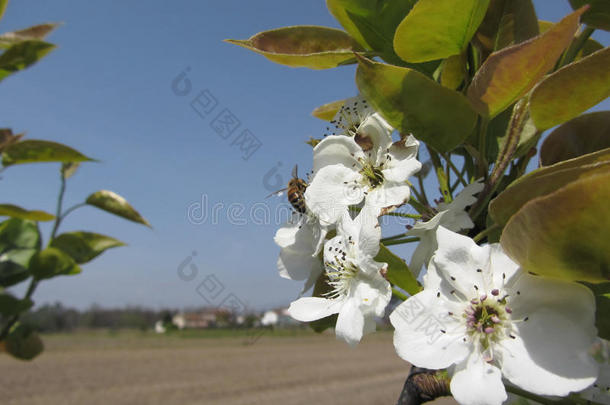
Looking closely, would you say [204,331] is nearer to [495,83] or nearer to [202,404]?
[202,404]

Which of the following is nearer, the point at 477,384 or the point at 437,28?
the point at 477,384

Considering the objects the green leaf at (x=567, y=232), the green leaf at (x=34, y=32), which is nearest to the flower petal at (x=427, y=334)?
the green leaf at (x=567, y=232)

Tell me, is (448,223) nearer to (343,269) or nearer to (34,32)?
(343,269)

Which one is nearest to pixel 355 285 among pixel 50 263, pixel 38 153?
pixel 50 263

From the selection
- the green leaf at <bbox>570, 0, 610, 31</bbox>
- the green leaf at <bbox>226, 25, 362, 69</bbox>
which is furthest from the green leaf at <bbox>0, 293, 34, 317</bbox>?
the green leaf at <bbox>570, 0, 610, 31</bbox>

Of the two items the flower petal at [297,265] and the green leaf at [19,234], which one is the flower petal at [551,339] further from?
the green leaf at [19,234]
